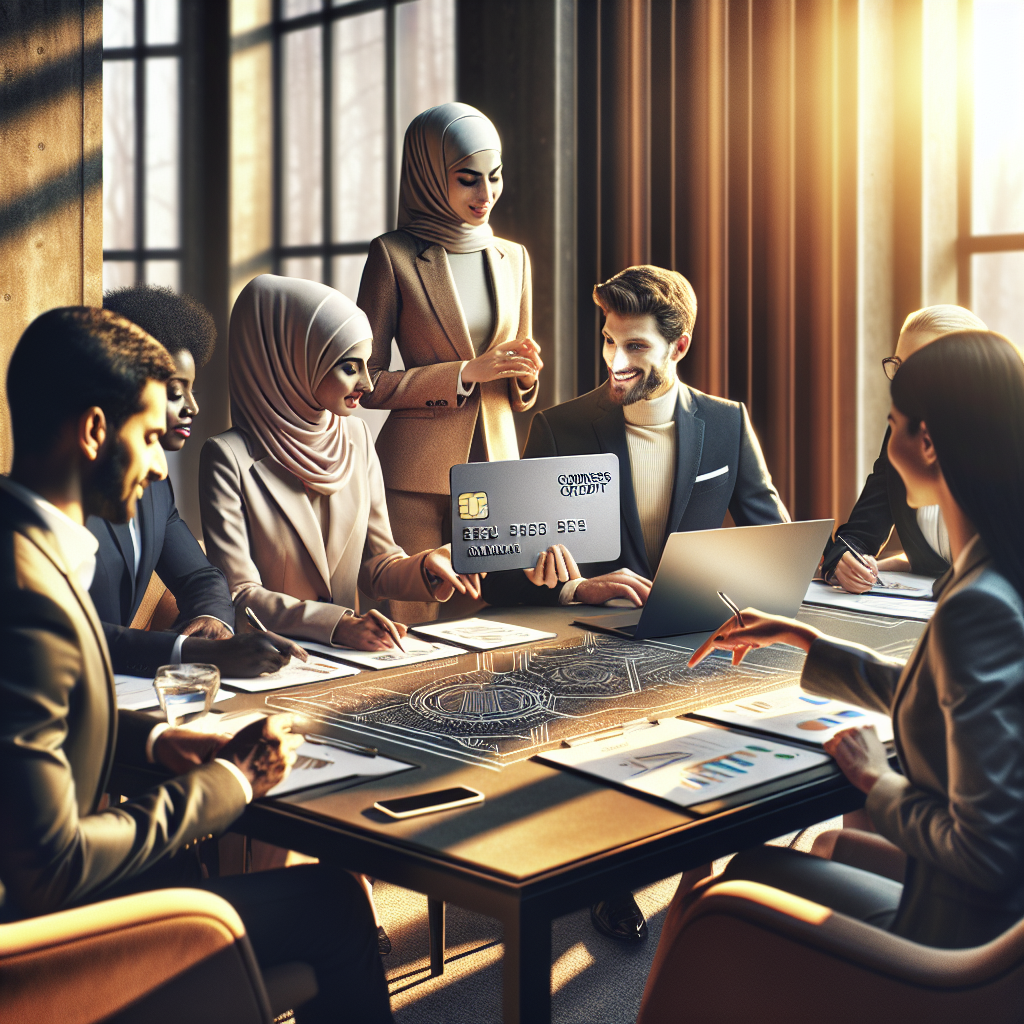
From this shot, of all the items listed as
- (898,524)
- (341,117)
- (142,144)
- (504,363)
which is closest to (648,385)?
(504,363)

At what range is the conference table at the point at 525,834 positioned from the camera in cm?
112

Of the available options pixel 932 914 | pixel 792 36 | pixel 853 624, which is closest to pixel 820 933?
pixel 932 914

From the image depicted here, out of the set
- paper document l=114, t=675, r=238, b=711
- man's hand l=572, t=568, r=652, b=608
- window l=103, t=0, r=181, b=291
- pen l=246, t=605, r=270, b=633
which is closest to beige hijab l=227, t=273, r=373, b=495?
pen l=246, t=605, r=270, b=633

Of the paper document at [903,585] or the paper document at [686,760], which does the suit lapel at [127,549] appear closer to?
the paper document at [686,760]

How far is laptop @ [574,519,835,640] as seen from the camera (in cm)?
204

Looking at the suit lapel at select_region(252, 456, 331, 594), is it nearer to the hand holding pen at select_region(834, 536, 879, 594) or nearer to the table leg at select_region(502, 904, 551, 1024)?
the hand holding pen at select_region(834, 536, 879, 594)

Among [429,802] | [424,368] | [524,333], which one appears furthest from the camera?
[524,333]

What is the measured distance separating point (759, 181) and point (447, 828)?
3748mm

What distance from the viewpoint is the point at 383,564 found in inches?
104

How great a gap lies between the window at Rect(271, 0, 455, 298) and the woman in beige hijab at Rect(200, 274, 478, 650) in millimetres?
3270

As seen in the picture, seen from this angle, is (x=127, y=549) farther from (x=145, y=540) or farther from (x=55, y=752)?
(x=55, y=752)

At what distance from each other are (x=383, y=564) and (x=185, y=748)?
4.00 ft

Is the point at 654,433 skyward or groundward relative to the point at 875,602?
skyward

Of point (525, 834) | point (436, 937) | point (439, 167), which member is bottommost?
point (436, 937)
